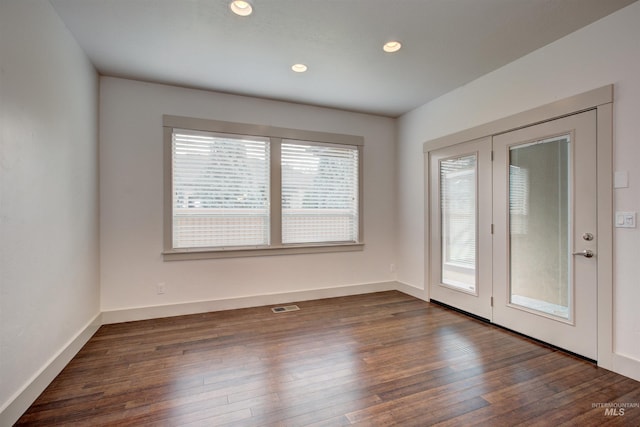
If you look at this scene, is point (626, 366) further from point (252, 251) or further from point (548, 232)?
point (252, 251)

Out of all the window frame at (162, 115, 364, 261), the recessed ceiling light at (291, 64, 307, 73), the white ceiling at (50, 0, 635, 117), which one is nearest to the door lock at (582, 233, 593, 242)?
the white ceiling at (50, 0, 635, 117)

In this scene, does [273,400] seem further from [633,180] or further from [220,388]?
[633,180]

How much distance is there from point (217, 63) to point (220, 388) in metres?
3.02

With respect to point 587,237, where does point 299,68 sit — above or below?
above

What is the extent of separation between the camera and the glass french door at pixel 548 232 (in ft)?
8.40

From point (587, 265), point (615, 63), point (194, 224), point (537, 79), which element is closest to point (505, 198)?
point (587, 265)

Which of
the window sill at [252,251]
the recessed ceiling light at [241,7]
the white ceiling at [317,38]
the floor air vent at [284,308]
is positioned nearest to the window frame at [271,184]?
the window sill at [252,251]

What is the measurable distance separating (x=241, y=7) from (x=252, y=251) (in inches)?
108

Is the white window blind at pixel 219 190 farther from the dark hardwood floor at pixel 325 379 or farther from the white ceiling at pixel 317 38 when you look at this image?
the dark hardwood floor at pixel 325 379

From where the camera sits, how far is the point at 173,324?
3.44 metres

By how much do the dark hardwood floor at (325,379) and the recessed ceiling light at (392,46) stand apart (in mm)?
2830

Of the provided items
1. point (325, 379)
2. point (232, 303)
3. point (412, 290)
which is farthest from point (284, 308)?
point (412, 290)

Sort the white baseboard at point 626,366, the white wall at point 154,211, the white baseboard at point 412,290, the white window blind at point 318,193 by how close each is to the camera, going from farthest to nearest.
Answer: the white baseboard at point 412,290, the white window blind at point 318,193, the white wall at point 154,211, the white baseboard at point 626,366

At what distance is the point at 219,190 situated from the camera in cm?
389
